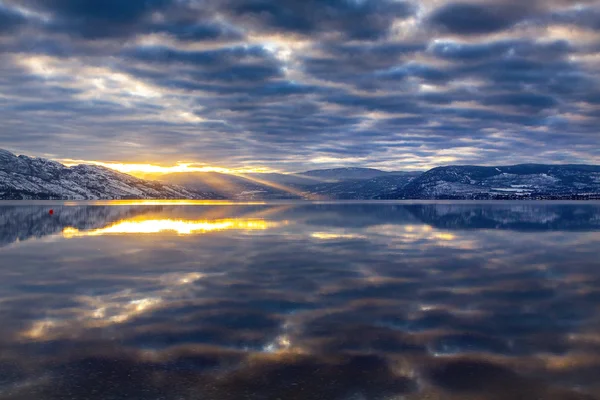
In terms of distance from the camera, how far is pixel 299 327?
23.8 meters

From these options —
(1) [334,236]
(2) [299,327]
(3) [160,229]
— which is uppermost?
(3) [160,229]

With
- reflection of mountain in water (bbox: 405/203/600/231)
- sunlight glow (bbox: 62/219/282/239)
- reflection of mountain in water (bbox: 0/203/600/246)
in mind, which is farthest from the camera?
reflection of mountain in water (bbox: 405/203/600/231)

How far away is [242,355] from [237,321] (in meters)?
5.30

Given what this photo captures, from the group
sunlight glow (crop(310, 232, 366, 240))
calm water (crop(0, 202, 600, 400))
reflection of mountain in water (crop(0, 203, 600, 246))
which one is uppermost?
reflection of mountain in water (crop(0, 203, 600, 246))

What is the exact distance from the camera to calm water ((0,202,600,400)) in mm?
16688

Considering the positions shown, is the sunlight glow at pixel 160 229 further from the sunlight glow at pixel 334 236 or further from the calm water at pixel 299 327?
the calm water at pixel 299 327

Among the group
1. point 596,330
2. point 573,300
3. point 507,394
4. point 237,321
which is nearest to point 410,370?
point 507,394

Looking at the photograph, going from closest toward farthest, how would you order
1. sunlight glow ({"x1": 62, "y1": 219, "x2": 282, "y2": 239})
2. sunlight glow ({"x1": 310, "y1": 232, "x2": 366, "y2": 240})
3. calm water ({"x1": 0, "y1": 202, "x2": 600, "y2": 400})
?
calm water ({"x1": 0, "y1": 202, "x2": 600, "y2": 400}), sunlight glow ({"x1": 310, "y1": 232, "x2": 366, "y2": 240}), sunlight glow ({"x1": 62, "y1": 219, "x2": 282, "y2": 239})

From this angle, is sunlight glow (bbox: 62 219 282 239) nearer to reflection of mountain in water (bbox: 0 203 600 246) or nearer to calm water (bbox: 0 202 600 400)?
reflection of mountain in water (bbox: 0 203 600 246)

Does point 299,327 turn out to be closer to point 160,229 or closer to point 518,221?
point 160,229

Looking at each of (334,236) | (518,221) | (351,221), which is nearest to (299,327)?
(334,236)

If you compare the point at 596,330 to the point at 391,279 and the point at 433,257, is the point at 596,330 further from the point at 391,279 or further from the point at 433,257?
the point at 433,257

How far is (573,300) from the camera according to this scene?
98.2ft

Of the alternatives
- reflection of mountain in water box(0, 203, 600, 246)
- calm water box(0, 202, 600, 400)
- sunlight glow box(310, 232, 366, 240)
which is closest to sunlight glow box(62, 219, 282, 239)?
reflection of mountain in water box(0, 203, 600, 246)
